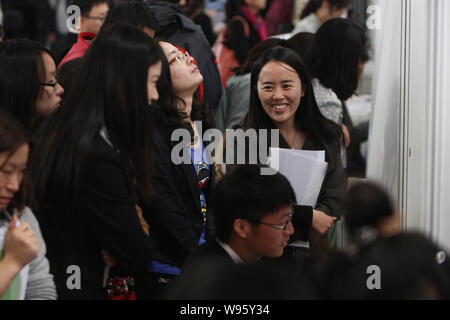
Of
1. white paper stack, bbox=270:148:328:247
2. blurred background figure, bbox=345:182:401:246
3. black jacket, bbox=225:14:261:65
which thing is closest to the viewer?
blurred background figure, bbox=345:182:401:246

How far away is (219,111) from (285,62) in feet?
3.76

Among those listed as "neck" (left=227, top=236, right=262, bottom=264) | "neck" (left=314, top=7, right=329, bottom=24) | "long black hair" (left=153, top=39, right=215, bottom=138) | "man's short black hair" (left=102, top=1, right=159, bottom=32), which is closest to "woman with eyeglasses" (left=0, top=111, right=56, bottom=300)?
"neck" (left=227, top=236, right=262, bottom=264)

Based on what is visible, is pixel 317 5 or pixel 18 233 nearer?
pixel 18 233

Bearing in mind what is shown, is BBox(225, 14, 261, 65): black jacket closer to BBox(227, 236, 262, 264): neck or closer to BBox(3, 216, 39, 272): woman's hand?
BBox(227, 236, 262, 264): neck

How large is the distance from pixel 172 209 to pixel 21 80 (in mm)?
699

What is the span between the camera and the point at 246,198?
7.16 ft

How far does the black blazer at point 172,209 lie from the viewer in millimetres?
2305

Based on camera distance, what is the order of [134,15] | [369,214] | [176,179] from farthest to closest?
1. [134,15]
2. [176,179]
3. [369,214]

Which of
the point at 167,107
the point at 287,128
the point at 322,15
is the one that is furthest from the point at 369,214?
the point at 322,15

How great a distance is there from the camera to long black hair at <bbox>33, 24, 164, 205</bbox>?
1945mm

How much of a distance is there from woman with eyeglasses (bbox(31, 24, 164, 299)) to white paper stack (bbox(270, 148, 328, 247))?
689mm

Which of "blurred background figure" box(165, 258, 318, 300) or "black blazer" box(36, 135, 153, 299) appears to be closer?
"blurred background figure" box(165, 258, 318, 300)

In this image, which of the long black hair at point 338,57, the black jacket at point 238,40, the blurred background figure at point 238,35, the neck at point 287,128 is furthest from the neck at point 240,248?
the black jacket at point 238,40

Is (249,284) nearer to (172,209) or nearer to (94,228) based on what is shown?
(94,228)
